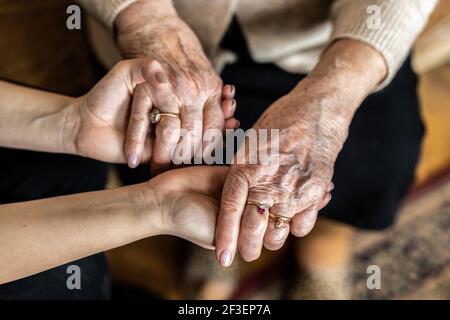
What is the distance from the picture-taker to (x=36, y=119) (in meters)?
0.75

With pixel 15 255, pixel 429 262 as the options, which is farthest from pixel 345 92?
pixel 429 262

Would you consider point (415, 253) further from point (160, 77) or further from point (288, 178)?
point (160, 77)

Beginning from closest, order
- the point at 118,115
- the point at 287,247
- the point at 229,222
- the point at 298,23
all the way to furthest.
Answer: the point at 229,222
the point at 118,115
the point at 298,23
the point at 287,247

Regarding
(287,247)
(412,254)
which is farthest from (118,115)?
(412,254)

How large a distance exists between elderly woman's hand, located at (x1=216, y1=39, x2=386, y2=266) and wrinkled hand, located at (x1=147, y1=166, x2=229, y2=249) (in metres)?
0.02

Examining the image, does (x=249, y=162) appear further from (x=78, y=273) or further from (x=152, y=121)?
(x=78, y=273)

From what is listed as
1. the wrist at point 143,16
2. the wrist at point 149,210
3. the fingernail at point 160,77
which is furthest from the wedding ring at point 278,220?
the wrist at point 143,16

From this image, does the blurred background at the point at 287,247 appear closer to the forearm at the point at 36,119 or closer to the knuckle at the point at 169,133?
the forearm at the point at 36,119

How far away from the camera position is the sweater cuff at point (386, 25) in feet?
2.51

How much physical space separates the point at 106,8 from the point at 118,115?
0.21 metres

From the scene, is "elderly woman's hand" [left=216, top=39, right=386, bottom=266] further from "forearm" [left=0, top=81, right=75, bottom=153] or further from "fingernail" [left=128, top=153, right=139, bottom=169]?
"forearm" [left=0, top=81, right=75, bottom=153]

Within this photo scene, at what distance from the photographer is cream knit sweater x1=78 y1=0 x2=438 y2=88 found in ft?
2.53

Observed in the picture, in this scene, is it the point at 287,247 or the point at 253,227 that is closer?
the point at 253,227

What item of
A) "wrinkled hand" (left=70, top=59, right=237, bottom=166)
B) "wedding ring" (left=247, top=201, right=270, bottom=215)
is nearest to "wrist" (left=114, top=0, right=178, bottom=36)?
"wrinkled hand" (left=70, top=59, right=237, bottom=166)
